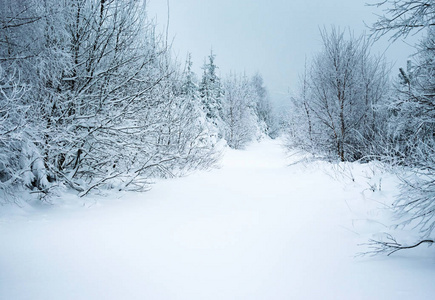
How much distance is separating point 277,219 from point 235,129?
2165 cm

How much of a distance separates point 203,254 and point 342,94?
9273 millimetres

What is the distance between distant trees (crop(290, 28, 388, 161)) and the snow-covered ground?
19.2 feet

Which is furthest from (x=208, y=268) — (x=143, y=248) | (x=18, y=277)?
(x=18, y=277)

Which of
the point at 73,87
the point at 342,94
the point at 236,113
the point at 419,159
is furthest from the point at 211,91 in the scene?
the point at 419,159

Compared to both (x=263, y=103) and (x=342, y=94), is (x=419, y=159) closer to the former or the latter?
(x=342, y=94)

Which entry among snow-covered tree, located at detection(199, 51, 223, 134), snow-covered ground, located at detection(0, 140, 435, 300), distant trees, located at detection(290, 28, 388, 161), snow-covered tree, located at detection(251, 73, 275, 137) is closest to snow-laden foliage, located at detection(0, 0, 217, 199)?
snow-covered ground, located at detection(0, 140, 435, 300)

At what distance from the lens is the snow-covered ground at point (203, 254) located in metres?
1.67

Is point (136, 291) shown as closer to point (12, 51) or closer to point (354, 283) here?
point (354, 283)

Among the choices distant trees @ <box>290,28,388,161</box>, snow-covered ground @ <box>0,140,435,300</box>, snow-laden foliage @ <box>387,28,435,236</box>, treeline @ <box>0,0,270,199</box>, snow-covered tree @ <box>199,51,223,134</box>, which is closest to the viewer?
snow-covered ground @ <box>0,140,435,300</box>

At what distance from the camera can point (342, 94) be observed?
9031mm

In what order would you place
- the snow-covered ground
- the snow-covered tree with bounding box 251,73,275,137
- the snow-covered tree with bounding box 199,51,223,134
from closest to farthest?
the snow-covered ground → the snow-covered tree with bounding box 199,51,223,134 → the snow-covered tree with bounding box 251,73,275,137

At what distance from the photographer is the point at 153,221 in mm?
3352

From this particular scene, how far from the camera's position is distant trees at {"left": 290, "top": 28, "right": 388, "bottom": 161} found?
9016mm

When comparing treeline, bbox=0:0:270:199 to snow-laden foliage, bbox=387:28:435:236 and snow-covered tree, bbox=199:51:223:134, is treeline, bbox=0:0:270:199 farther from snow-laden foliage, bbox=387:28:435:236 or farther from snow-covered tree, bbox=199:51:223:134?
snow-covered tree, bbox=199:51:223:134
